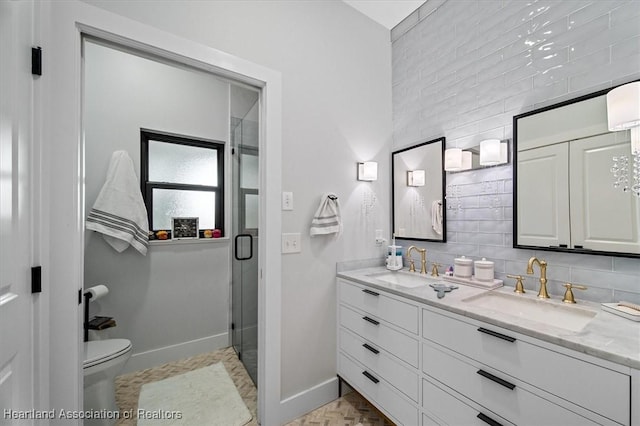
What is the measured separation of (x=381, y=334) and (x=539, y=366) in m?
0.81

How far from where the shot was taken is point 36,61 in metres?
1.00

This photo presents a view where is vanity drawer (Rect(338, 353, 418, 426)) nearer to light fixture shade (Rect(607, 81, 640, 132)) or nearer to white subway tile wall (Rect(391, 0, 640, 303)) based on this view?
white subway tile wall (Rect(391, 0, 640, 303))

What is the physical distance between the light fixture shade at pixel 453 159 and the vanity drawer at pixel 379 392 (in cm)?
144

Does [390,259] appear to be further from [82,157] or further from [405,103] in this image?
[82,157]

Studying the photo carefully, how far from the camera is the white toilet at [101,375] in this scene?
1584mm

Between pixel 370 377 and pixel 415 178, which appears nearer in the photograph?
pixel 370 377

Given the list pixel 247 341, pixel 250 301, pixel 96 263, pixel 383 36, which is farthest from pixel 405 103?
pixel 96 263

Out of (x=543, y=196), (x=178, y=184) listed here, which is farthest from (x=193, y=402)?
(x=543, y=196)

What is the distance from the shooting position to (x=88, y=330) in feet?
6.26

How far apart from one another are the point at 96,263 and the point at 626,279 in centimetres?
338

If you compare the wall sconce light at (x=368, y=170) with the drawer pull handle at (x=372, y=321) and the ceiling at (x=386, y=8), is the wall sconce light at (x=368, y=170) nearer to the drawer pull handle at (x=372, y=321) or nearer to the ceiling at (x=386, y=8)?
the drawer pull handle at (x=372, y=321)

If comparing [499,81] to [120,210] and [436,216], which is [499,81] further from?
[120,210]

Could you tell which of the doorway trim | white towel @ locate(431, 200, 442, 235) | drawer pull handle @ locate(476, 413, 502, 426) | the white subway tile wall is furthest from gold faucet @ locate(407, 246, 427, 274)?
the doorway trim

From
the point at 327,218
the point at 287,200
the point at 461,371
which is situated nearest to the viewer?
the point at 461,371
